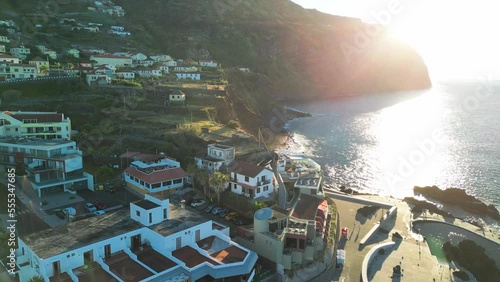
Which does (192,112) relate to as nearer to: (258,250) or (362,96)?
(258,250)

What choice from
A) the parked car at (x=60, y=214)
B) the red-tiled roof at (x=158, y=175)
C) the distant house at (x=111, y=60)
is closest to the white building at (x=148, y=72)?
the distant house at (x=111, y=60)

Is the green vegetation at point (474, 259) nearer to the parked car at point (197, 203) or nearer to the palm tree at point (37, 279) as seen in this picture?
the parked car at point (197, 203)

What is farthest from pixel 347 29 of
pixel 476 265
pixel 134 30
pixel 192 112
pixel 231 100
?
pixel 476 265

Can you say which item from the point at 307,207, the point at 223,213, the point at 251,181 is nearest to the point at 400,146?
the point at 307,207

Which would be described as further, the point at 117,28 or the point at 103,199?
the point at 117,28

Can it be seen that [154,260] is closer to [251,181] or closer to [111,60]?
[251,181]

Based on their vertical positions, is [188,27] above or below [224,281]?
above
